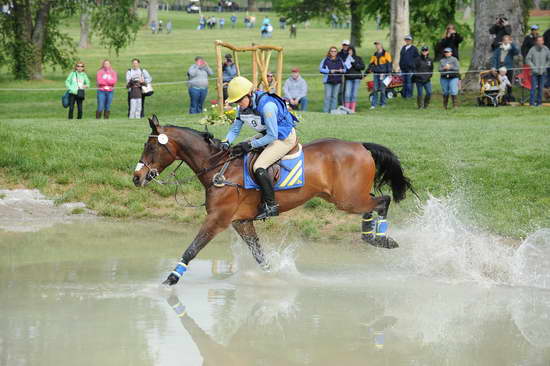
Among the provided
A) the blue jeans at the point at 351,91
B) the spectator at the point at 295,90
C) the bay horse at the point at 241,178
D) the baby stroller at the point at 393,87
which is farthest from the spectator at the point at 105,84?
the bay horse at the point at 241,178

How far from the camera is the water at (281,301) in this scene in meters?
8.31

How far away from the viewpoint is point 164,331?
8.91 metres

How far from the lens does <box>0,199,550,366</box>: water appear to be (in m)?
8.31

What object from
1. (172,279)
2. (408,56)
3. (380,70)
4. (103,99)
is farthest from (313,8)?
(172,279)

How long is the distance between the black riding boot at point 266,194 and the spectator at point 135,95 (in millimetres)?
14901

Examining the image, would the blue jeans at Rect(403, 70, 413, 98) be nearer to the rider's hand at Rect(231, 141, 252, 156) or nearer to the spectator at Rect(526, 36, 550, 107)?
the spectator at Rect(526, 36, 550, 107)

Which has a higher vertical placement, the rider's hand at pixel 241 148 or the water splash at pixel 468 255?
the rider's hand at pixel 241 148

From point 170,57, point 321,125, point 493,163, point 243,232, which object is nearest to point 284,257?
point 243,232

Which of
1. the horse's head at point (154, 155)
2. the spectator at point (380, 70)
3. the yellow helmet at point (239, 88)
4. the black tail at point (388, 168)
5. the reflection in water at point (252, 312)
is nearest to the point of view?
the reflection in water at point (252, 312)

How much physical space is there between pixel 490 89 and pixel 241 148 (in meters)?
16.2

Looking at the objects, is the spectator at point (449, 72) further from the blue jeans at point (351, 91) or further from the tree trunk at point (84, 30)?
the tree trunk at point (84, 30)

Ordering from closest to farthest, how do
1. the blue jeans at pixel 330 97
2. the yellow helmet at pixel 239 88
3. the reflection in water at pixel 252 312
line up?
the reflection in water at pixel 252 312 < the yellow helmet at pixel 239 88 < the blue jeans at pixel 330 97

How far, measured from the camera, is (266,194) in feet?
35.3

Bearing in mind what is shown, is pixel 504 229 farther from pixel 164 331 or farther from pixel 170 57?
pixel 170 57
